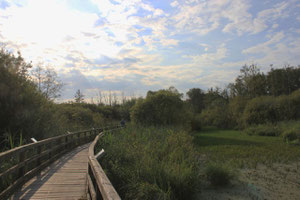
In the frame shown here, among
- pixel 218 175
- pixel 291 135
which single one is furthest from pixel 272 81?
pixel 218 175

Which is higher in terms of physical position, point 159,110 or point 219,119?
point 159,110

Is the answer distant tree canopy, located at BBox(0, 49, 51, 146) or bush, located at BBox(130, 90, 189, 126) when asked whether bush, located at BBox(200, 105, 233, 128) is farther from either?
distant tree canopy, located at BBox(0, 49, 51, 146)

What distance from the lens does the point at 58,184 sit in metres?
5.76

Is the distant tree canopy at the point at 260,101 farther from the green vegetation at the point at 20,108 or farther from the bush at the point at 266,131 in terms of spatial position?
the green vegetation at the point at 20,108

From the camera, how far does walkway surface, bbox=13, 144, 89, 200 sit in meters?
4.96

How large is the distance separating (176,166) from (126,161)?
175 centimetres

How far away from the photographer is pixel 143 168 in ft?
20.5

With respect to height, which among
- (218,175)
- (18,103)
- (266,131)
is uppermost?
(18,103)

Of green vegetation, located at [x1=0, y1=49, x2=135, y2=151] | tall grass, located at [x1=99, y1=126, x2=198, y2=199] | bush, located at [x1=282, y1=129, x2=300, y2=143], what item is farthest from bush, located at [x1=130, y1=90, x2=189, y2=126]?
tall grass, located at [x1=99, y1=126, x2=198, y2=199]

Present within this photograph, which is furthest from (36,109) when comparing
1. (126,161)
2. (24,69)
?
(126,161)

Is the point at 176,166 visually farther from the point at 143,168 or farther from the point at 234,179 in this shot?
the point at 234,179

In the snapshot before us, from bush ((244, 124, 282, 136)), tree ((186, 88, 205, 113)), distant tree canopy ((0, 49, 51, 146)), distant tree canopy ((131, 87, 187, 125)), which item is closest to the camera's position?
distant tree canopy ((0, 49, 51, 146))

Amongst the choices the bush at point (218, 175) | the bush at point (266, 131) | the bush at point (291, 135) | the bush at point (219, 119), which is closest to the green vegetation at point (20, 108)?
the bush at point (218, 175)

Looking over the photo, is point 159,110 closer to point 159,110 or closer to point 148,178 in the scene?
point 159,110
